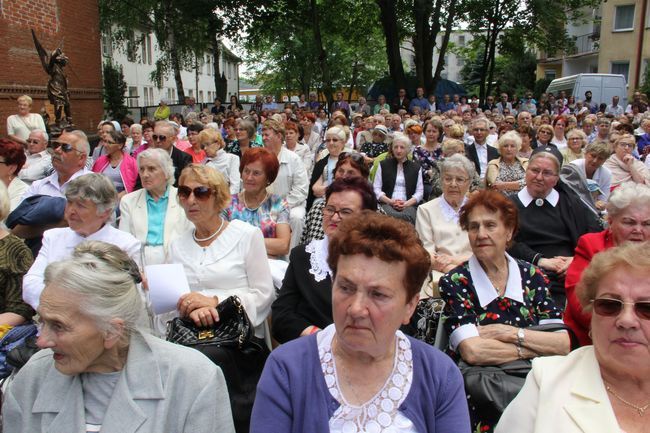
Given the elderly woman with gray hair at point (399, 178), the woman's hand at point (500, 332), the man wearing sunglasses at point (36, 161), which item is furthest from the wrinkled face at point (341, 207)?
the man wearing sunglasses at point (36, 161)

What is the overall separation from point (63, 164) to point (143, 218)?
1271mm

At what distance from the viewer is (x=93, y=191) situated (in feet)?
12.7

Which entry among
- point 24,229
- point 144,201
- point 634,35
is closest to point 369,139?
point 144,201

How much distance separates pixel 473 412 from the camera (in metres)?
2.94

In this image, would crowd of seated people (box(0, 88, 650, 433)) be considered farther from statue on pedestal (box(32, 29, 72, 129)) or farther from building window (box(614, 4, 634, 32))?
building window (box(614, 4, 634, 32))

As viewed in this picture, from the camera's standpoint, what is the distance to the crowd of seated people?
7.16 ft

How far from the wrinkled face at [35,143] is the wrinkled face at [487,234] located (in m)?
6.13

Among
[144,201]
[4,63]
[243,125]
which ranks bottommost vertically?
[144,201]

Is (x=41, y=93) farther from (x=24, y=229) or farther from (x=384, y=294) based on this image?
(x=384, y=294)

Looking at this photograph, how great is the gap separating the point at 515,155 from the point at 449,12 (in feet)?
67.3

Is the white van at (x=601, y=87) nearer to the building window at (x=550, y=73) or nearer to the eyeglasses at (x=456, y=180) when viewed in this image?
the eyeglasses at (x=456, y=180)

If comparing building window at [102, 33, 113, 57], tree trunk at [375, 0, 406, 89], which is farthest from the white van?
building window at [102, 33, 113, 57]

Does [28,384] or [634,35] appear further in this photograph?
[634,35]

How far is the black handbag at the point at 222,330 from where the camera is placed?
328 centimetres
